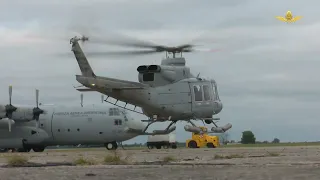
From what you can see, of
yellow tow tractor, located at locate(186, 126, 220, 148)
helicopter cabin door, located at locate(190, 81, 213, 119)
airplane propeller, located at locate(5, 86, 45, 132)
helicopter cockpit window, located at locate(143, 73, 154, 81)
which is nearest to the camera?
helicopter cockpit window, located at locate(143, 73, 154, 81)

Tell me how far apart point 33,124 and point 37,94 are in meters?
3.92

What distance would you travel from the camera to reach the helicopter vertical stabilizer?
5022 centimetres

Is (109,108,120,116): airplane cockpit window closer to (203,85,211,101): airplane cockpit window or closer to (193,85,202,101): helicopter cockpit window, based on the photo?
(203,85,211,101): airplane cockpit window

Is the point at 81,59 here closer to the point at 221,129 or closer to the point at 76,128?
the point at 221,129

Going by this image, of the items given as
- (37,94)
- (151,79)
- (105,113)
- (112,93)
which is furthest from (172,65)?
(37,94)

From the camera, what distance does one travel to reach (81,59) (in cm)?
5153

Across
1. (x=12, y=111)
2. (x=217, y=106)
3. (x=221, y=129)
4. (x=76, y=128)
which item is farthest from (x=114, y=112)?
(x=221, y=129)

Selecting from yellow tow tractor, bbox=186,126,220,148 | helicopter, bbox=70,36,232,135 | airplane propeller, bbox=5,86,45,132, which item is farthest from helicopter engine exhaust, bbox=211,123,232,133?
airplane propeller, bbox=5,86,45,132

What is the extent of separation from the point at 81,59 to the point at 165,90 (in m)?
8.26

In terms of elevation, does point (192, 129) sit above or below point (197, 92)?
below

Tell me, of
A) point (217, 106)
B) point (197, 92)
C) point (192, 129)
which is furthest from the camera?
point (217, 106)

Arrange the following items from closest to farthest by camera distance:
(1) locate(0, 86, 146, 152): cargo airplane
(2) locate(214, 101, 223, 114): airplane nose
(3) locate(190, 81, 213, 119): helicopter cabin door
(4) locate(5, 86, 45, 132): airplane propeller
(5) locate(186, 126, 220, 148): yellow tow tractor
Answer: (3) locate(190, 81, 213, 119): helicopter cabin door, (2) locate(214, 101, 223, 114): airplane nose, (4) locate(5, 86, 45, 132): airplane propeller, (1) locate(0, 86, 146, 152): cargo airplane, (5) locate(186, 126, 220, 148): yellow tow tractor

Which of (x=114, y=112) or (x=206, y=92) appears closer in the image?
(x=206, y=92)

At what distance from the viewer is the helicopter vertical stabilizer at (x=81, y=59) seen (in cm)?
5022
